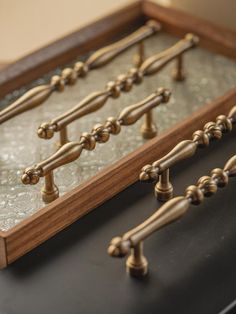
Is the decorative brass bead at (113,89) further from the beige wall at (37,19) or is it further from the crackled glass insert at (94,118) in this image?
the beige wall at (37,19)

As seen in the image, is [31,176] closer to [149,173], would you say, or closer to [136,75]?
[149,173]

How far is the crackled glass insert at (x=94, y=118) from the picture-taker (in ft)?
3.11

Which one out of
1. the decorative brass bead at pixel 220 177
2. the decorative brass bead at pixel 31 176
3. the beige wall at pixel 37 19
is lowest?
the decorative brass bead at pixel 220 177

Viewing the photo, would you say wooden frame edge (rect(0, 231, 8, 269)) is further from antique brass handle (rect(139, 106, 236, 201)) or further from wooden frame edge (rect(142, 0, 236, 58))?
wooden frame edge (rect(142, 0, 236, 58))

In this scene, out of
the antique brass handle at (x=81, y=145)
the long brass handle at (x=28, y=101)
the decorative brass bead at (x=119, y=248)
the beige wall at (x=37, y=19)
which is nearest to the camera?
the decorative brass bead at (x=119, y=248)

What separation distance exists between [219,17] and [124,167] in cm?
38

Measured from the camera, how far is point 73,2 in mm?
1333

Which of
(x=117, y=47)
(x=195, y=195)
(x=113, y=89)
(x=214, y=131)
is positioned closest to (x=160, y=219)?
(x=195, y=195)

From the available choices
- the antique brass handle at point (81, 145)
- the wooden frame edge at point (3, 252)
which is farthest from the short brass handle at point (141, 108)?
the wooden frame edge at point (3, 252)

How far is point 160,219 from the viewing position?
2.72 ft

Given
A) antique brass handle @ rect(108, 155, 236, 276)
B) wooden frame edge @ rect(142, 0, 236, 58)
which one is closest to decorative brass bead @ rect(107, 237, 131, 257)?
antique brass handle @ rect(108, 155, 236, 276)

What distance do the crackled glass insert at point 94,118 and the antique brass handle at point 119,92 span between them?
3 cm

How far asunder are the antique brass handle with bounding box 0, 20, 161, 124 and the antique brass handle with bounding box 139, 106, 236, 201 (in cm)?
A: 17

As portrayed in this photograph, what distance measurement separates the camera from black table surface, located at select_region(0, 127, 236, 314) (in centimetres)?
81
